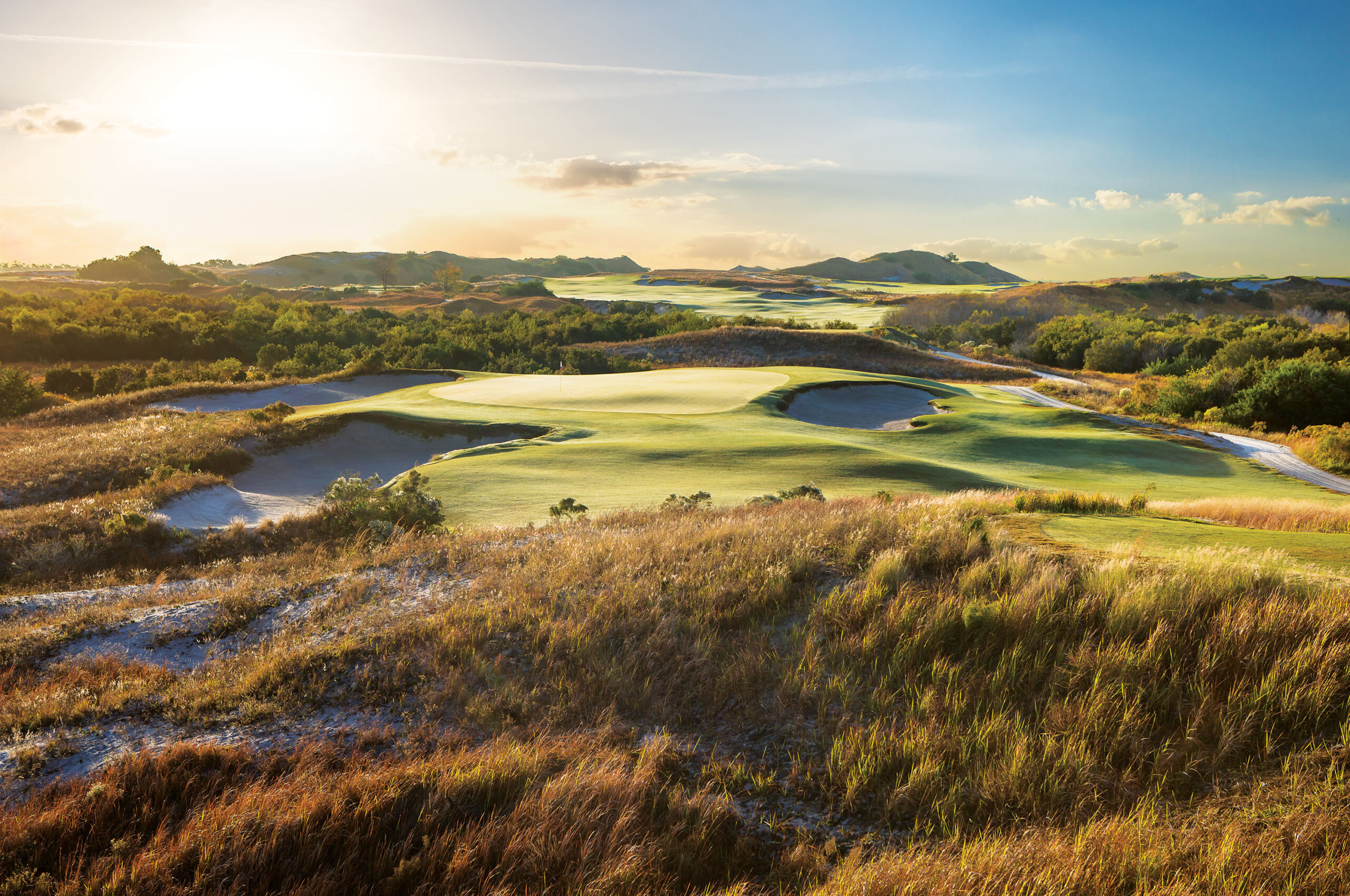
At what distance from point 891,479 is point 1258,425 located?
2278 cm

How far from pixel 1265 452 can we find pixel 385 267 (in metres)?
153

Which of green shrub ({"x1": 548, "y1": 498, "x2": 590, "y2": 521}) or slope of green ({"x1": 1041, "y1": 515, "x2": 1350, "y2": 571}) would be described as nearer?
slope of green ({"x1": 1041, "y1": 515, "x2": 1350, "y2": 571})

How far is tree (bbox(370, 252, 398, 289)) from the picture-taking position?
142000 millimetres

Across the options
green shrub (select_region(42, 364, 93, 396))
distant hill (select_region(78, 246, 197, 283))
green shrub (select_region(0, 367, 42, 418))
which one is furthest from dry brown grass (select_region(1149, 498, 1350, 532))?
distant hill (select_region(78, 246, 197, 283))

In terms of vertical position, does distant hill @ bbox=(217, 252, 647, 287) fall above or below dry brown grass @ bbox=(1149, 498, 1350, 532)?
above

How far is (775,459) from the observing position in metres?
18.7

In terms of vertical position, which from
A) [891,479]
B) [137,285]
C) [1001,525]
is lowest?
[891,479]

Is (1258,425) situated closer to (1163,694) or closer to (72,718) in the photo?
(1163,694)

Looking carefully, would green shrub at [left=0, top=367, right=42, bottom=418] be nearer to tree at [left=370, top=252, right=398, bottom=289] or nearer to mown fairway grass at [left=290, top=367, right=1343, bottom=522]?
mown fairway grass at [left=290, top=367, right=1343, bottom=522]

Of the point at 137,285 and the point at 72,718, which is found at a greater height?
the point at 137,285

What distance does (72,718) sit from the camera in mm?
4703

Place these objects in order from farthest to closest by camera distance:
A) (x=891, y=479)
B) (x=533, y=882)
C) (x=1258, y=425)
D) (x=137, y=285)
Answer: (x=137, y=285) → (x=1258, y=425) → (x=891, y=479) → (x=533, y=882)

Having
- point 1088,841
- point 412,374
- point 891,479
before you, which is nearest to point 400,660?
point 1088,841

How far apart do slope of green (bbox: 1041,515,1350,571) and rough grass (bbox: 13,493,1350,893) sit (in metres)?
1.24
